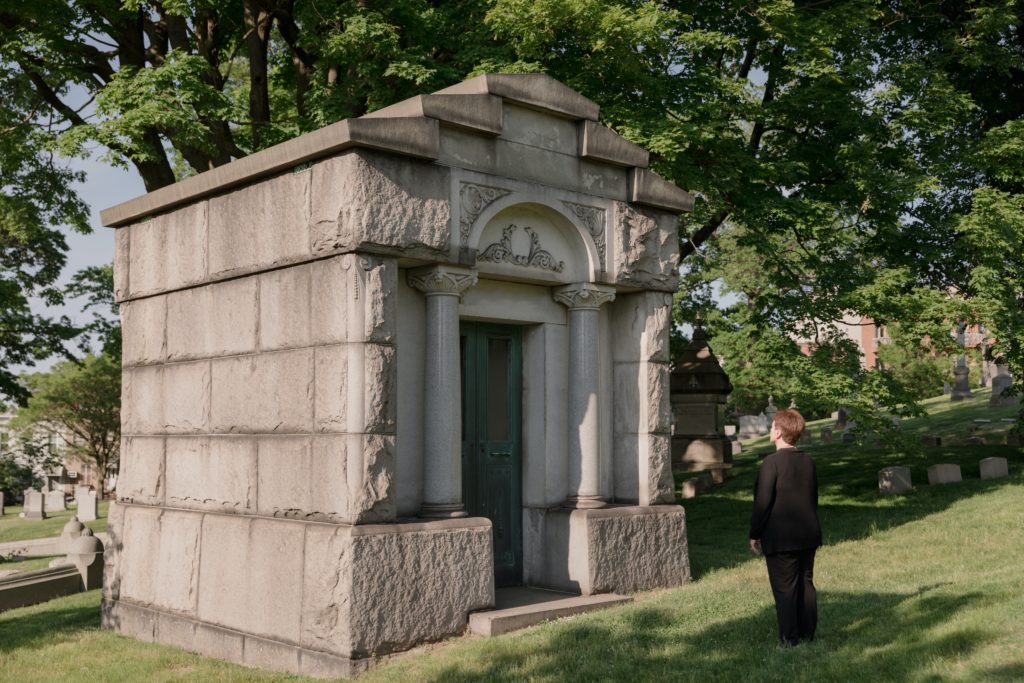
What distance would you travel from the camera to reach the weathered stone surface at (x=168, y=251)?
29.7 feet

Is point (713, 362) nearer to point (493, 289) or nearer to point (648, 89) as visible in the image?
point (648, 89)

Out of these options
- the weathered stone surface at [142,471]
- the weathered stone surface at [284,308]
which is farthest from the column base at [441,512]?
the weathered stone surface at [142,471]

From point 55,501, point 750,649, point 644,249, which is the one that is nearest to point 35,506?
point 55,501

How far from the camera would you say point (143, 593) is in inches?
364

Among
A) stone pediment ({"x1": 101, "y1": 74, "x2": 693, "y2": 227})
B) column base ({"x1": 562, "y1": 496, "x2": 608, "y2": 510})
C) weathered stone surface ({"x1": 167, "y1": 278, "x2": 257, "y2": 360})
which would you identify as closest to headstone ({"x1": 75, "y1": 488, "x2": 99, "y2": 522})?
stone pediment ({"x1": 101, "y1": 74, "x2": 693, "y2": 227})

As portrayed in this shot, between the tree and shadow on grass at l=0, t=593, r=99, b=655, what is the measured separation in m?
27.7

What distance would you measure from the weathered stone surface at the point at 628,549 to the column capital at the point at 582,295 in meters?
1.88

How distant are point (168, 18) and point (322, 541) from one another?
11044 millimetres

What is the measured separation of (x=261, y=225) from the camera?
8.30 metres

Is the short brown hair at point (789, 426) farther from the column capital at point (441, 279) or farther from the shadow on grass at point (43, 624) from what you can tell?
the shadow on grass at point (43, 624)

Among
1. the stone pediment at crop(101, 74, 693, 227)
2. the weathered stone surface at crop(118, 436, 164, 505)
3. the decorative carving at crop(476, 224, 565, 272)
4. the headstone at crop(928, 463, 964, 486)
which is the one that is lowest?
the headstone at crop(928, 463, 964, 486)

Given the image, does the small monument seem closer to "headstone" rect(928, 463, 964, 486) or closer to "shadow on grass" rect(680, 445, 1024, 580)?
"shadow on grass" rect(680, 445, 1024, 580)

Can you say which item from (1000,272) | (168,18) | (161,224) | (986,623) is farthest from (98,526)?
(986,623)

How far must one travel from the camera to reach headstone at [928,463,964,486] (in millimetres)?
16516
